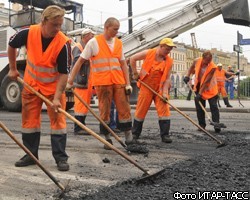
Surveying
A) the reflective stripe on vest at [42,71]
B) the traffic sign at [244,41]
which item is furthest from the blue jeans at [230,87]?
the reflective stripe on vest at [42,71]

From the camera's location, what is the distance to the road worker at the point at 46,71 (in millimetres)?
4312

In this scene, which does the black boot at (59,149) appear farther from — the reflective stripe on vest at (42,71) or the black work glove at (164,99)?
the black work glove at (164,99)

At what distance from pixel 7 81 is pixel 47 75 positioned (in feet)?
26.5

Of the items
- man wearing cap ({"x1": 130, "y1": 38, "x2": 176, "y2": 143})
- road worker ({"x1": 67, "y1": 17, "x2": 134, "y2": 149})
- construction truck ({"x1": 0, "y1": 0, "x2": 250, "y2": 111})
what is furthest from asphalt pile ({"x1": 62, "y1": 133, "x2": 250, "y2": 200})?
construction truck ({"x1": 0, "y1": 0, "x2": 250, "y2": 111})

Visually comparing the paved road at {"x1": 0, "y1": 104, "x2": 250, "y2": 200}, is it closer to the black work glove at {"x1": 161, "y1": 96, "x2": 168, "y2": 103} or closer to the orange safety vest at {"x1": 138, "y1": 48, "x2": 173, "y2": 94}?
the black work glove at {"x1": 161, "y1": 96, "x2": 168, "y2": 103}

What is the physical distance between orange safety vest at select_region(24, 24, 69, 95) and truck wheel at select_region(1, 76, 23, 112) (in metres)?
7.52

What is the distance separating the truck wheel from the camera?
1187 centimetres

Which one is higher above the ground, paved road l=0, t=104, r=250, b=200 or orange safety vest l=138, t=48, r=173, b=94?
orange safety vest l=138, t=48, r=173, b=94

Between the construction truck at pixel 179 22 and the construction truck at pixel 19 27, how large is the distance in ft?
0.47

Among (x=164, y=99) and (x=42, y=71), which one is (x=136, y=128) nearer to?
(x=164, y=99)

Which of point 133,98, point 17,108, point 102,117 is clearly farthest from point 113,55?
point 133,98

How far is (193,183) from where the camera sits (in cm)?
383

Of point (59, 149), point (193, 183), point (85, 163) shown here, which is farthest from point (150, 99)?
point (193, 183)

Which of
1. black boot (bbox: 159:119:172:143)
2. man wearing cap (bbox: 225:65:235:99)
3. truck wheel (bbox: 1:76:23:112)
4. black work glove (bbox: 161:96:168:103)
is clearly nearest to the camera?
black work glove (bbox: 161:96:168:103)
